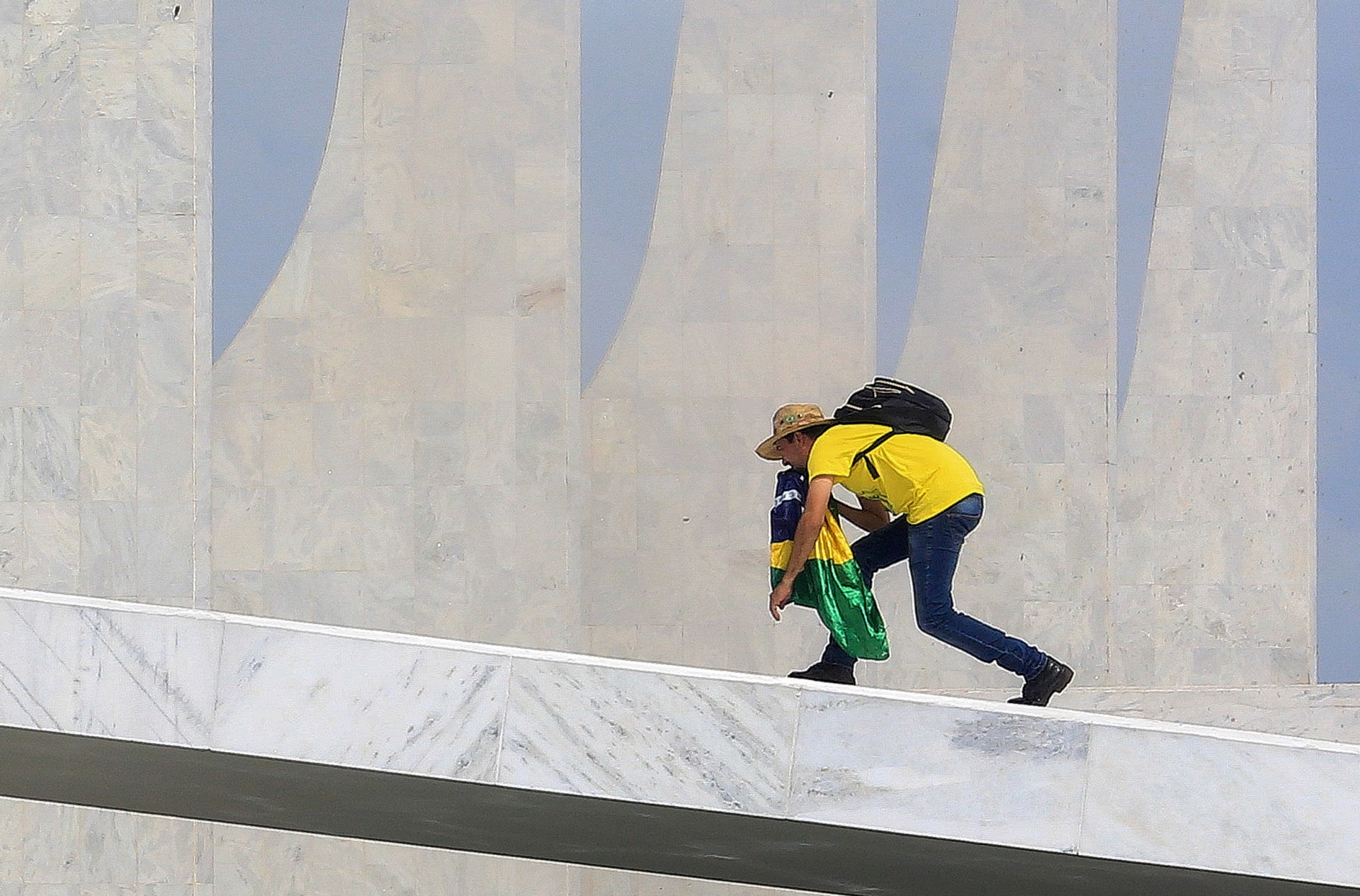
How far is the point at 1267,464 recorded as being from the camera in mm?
9633

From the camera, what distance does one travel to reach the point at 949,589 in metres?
5.84

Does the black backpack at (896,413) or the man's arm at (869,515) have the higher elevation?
the black backpack at (896,413)

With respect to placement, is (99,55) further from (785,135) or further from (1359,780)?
(1359,780)

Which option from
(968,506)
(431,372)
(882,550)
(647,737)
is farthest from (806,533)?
(431,372)

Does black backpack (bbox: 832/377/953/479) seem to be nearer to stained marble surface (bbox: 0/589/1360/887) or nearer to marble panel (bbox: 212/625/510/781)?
stained marble surface (bbox: 0/589/1360/887)

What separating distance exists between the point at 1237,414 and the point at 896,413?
4808 mm

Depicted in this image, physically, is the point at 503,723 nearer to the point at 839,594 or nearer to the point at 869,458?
the point at 839,594

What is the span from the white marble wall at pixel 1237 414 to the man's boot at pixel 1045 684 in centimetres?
405

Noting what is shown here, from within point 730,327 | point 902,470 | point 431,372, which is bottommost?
point 902,470

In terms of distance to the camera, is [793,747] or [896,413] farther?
[896,413]

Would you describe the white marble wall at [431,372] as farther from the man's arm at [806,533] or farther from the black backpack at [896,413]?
the black backpack at [896,413]

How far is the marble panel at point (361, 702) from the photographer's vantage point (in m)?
4.45

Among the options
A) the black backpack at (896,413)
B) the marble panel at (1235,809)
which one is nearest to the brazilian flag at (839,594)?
the black backpack at (896,413)

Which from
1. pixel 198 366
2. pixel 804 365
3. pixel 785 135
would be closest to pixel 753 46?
pixel 785 135
